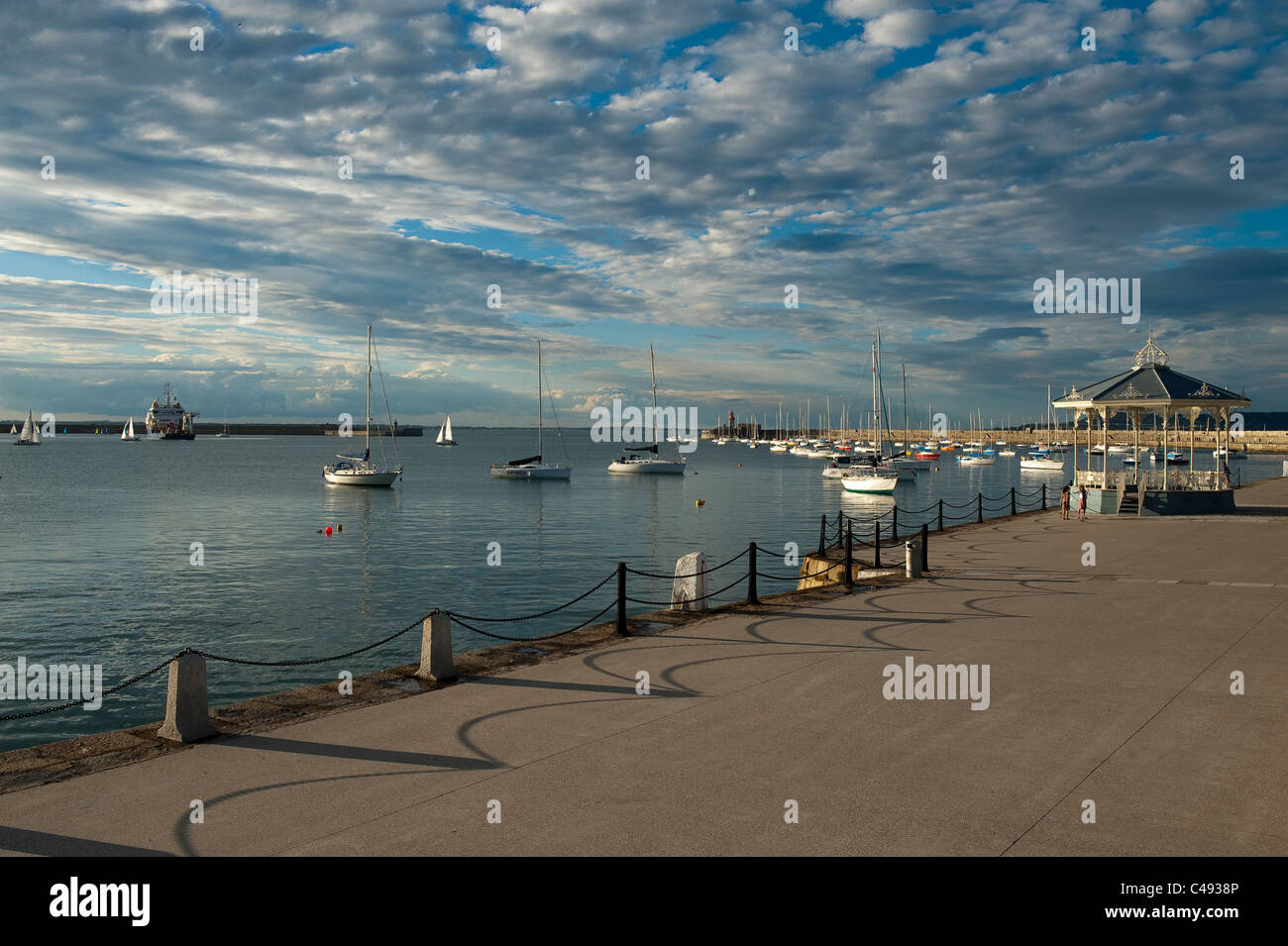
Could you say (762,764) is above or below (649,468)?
above

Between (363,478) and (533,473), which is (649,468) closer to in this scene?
(533,473)

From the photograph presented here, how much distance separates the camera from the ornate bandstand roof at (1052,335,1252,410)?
33.9m

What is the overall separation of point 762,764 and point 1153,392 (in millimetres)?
33343

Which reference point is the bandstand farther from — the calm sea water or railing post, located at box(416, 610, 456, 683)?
railing post, located at box(416, 610, 456, 683)

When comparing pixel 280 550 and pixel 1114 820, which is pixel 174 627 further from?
pixel 1114 820

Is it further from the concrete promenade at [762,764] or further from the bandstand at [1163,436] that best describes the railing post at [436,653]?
the bandstand at [1163,436]

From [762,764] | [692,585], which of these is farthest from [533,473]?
[762,764]

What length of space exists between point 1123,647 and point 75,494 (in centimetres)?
7832

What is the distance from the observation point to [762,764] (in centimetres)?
753

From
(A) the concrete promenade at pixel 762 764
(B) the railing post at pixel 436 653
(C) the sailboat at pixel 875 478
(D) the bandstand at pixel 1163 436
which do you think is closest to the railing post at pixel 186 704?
(A) the concrete promenade at pixel 762 764

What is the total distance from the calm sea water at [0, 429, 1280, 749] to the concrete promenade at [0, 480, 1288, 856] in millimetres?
8559

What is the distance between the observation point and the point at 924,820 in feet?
20.7

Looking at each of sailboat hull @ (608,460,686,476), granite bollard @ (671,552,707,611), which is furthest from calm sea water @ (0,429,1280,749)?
sailboat hull @ (608,460,686,476)
